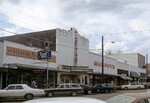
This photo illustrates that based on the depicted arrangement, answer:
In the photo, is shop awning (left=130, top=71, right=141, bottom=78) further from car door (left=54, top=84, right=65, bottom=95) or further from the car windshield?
the car windshield

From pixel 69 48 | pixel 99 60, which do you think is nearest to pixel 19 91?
pixel 69 48

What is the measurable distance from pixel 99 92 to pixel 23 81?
12027mm

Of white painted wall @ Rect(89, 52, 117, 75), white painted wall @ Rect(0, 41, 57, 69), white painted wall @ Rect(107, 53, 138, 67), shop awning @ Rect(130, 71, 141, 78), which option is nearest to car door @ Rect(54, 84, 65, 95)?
white painted wall @ Rect(0, 41, 57, 69)

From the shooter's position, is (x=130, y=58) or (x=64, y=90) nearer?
(x=64, y=90)

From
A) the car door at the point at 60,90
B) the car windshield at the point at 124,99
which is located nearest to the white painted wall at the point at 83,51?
the car door at the point at 60,90

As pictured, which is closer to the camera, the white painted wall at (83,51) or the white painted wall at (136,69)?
the white painted wall at (83,51)

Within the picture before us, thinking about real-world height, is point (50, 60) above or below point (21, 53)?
below

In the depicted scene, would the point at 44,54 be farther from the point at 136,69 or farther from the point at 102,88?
the point at 136,69

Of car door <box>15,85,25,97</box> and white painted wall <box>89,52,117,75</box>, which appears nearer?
car door <box>15,85,25,97</box>

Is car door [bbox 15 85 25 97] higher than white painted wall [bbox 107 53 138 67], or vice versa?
white painted wall [bbox 107 53 138 67]

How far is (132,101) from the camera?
882 centimetres

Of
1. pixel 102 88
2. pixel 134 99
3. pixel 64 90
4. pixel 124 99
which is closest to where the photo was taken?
pixel 134 99

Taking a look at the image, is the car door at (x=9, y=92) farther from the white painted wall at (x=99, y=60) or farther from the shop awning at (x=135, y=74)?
the shop awning at (x=135, y=74)

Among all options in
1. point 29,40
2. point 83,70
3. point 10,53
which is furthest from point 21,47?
point 83,70
